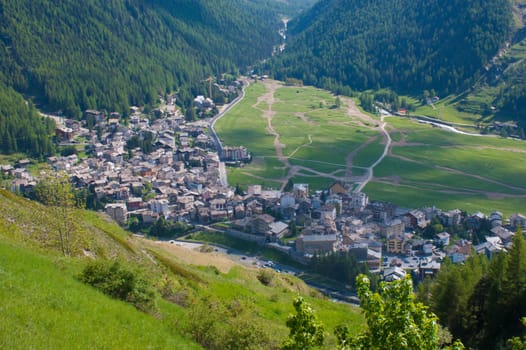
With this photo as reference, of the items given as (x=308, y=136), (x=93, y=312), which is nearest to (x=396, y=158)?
(x=308, y=136)

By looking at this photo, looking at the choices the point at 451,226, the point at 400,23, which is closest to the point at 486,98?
the point at 400,23

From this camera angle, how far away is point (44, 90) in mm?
105125

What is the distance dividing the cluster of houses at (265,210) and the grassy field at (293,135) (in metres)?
5.40

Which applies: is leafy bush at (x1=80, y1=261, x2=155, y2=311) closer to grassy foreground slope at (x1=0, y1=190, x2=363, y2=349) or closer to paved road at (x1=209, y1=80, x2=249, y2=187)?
grassy foreground slope at (x1=0, y1=190, x2=363, y2=349)

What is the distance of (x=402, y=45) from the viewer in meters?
142

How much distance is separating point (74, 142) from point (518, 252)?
73.6 meters

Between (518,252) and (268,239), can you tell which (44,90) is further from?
(518,252)

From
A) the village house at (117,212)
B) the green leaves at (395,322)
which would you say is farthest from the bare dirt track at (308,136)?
the green leaves at (395,322)

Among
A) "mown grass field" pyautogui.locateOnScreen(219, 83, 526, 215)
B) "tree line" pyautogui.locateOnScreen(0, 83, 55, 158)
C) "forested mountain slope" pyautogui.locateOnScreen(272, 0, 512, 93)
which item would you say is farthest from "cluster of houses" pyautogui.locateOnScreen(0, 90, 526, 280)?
"forested mountain slope" pyautogui.locateOnScreen(272, 0, 512, 93)

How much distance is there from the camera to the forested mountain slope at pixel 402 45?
406 feet

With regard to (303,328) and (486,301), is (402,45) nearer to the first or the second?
(486,301)

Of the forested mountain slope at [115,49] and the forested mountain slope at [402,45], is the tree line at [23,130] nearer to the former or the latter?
the forested mountain slope at [115,49]

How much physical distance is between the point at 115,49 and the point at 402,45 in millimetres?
73342

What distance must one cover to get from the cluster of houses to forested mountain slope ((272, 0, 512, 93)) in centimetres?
6549
